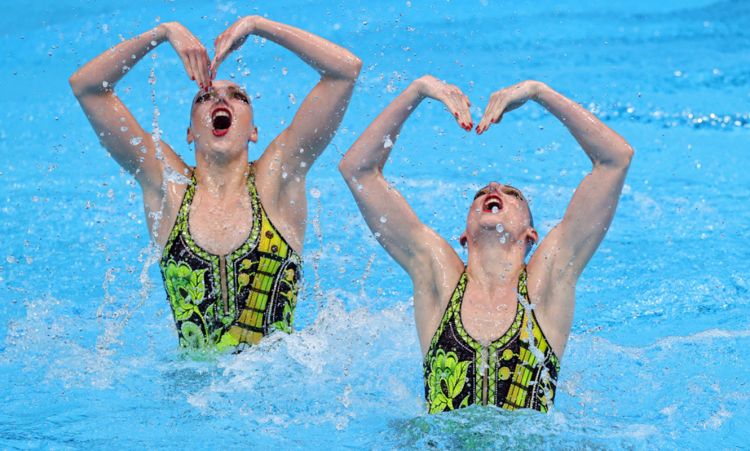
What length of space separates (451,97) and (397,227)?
487 millimetres

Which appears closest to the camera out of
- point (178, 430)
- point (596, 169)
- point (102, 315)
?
point (596, 169)

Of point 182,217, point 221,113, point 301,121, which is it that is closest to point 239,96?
point 221,113

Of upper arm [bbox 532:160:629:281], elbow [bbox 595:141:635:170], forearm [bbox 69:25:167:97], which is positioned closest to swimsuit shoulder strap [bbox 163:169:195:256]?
forearm [bbox 69:25:167:97]

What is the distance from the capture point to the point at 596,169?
3793mm

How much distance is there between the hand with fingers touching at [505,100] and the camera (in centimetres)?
362

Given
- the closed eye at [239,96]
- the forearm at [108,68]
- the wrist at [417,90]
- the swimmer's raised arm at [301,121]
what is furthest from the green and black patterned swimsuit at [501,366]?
the forearm at [108,68]

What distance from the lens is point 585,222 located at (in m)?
3.79

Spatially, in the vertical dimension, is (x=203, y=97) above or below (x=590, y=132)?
above

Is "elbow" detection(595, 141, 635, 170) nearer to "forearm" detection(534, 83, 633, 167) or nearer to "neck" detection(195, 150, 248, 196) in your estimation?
"forearm" detection(534, 83, 633, 167)

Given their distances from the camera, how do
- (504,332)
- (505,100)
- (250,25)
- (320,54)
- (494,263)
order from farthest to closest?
(320,54) → (250,25) → (494,263) → (504,332) → (505,100)

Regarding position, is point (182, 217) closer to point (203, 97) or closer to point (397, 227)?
point (203, 97)

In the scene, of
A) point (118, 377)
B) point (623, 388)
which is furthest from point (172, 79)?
point (623, 388)

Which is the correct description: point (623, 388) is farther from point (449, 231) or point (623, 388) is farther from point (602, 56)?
point (602, 56)

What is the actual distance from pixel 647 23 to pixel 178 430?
5783mm
